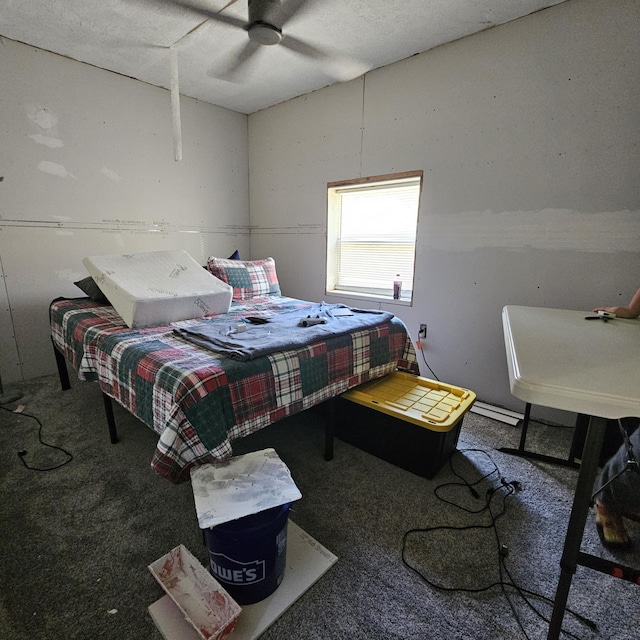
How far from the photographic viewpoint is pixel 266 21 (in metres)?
2.05

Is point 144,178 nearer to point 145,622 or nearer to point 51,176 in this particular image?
point 51,176

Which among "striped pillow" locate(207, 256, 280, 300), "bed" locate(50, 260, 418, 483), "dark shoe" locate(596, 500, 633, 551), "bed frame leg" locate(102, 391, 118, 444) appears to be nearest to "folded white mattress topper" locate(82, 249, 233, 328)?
"bed" locate(50, 260, 418, 483)

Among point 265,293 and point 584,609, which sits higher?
point 265,293

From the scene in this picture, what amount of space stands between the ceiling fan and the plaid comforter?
1.72m

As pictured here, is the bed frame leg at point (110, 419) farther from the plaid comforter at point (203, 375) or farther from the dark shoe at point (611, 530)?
the dark shoe at point (611, 530)

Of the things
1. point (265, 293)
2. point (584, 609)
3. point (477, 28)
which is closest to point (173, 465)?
point (584, 609)

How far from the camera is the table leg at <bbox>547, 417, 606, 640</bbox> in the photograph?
0.80 m

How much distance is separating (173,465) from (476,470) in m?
1.51

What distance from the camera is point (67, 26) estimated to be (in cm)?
233

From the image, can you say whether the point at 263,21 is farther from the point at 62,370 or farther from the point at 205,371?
the point at 62,370

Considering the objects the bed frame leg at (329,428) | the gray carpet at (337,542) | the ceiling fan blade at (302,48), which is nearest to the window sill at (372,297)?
the gray carpet at (337,542)

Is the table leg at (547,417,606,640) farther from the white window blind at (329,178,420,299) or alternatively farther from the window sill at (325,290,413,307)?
the white window blind at (329,178,420,299)

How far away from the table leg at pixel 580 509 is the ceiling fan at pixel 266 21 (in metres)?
2.47

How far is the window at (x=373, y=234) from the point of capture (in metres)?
2.98
